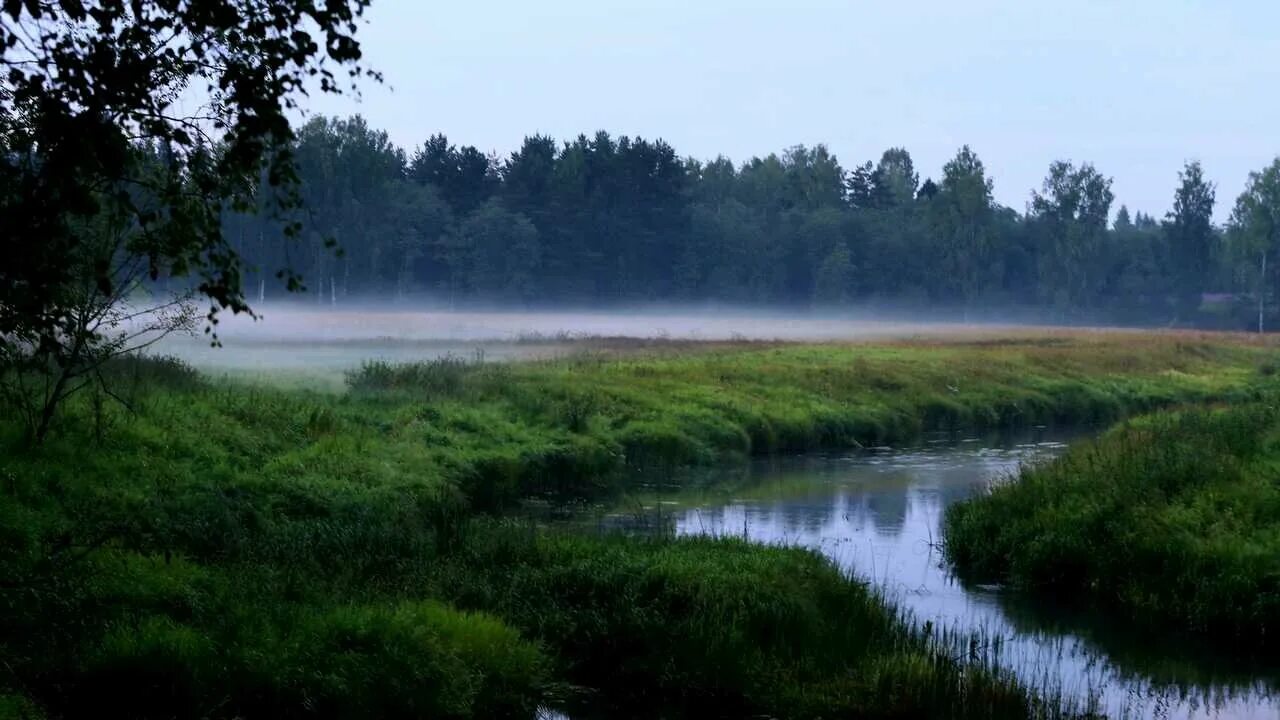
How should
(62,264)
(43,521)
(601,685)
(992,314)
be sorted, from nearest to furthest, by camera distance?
(62,264) → (601,685) → (43,521) → (992,314)

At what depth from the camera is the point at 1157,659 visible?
14633 millimetres

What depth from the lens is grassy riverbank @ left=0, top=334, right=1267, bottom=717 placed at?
1134 cm

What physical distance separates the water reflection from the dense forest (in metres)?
72.3

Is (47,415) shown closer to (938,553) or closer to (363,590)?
(363,590)

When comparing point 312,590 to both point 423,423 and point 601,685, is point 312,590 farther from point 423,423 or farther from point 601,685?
point 423,423

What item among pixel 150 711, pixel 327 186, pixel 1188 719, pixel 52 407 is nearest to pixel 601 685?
pixel 150 711

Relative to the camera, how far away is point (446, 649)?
39.8 feet

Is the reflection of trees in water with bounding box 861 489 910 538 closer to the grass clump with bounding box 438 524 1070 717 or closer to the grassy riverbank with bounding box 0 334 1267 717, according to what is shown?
the grassy riverbank with bounding box 0 334 1267 717

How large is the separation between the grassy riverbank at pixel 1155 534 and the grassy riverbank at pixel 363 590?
3.91 metres

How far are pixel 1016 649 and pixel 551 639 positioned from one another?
529 cm

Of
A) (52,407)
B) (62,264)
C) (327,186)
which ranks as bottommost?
(52,407)

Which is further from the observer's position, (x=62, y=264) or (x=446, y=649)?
(x=446, y=649)

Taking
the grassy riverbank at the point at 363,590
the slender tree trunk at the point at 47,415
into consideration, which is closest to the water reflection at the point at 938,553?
the grassy riverbank at the point at 363,590

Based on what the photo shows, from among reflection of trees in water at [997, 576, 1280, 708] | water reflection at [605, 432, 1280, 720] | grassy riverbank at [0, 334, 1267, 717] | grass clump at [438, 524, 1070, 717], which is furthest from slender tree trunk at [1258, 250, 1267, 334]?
grass clump at [438, 524, 1070, 717]
